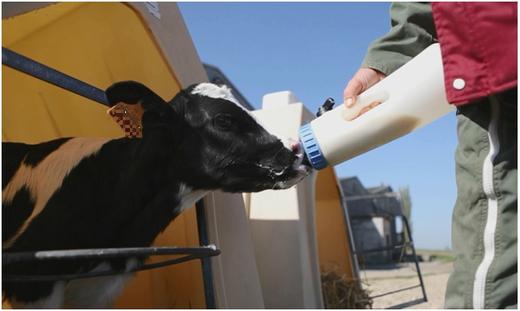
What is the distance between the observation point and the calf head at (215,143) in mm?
2248

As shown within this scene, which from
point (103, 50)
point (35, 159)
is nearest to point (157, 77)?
point (103, 50)

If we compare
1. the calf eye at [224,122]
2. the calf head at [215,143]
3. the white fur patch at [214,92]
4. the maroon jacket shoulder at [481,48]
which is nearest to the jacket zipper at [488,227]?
the maroon jacket shoulder at [481,48]

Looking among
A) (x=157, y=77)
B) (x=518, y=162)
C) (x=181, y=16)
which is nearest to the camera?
(x=518, y=162)

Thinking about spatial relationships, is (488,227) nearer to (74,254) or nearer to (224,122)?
(74,254)

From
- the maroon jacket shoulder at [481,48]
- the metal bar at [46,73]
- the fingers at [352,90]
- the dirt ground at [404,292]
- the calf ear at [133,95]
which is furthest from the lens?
the dirt ground at [404,292]

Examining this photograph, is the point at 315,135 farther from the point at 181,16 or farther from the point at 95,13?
the point at 181,16

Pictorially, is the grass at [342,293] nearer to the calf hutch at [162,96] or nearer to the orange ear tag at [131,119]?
the calf hutch at [162,96]

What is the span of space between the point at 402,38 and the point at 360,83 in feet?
0.44

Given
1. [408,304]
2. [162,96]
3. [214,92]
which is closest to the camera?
[214,92]

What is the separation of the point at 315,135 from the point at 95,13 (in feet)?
6.79

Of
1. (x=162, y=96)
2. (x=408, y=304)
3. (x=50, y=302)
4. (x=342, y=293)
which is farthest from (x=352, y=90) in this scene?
(x=408, y=304)

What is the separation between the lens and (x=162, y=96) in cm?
335

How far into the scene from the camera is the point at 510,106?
1.10 meters

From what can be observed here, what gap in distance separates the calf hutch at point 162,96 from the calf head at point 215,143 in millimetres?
167
